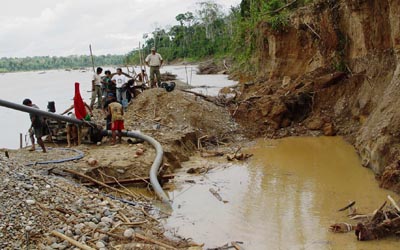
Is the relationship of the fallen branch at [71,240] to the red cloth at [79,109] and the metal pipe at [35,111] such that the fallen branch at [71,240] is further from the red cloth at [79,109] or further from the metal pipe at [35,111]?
the red cloth at [79,109]

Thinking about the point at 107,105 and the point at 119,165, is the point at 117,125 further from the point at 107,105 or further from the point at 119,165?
the point at 107,105

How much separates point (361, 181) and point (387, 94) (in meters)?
2.72

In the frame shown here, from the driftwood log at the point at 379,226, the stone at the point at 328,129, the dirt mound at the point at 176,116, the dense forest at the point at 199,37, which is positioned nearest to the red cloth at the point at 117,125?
the dirt mound at the point at 176,116

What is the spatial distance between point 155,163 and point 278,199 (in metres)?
2.80

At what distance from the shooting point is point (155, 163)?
9688 millimetres

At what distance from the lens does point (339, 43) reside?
15.7 m

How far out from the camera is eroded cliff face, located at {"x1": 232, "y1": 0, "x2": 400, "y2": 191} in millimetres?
11547

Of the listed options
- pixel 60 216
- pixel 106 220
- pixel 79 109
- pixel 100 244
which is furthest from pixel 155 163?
pixel 100 244

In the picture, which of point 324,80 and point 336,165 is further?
point 324,80

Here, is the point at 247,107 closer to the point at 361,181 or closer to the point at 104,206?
the point at 361,181

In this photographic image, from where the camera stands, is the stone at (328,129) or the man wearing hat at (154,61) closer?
the stone at (328,129)

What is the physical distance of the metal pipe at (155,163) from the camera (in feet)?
28.3

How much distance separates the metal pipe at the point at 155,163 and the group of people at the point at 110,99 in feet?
1.40

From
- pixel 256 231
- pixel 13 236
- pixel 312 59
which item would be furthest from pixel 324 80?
pixel 13 236
